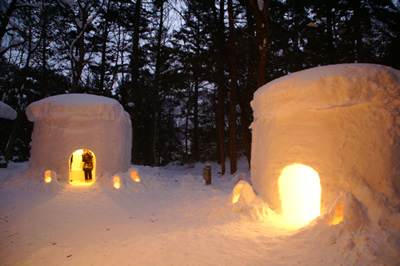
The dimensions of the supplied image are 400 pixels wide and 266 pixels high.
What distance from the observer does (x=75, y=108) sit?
946cm

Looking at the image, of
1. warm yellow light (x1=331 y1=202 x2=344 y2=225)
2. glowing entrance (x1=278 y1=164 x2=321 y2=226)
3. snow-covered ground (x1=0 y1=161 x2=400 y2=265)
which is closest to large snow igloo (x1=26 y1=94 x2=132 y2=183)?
snow-covered ground (x1=0 y1=161 x2=400 y2=265)

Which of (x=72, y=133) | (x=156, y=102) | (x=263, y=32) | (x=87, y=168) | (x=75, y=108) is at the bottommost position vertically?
(x=87, y=168)

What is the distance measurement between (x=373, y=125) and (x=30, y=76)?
19.2 m

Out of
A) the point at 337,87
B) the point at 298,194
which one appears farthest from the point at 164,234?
the point at 337,87

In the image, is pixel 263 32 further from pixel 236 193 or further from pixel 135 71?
pixel 135 71

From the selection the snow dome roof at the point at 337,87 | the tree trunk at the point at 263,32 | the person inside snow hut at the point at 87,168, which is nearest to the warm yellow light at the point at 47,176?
the person inside snow hut at the point at 87,168

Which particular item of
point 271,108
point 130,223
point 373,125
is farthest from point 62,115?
point 373,125

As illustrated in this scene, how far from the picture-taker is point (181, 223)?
562 centimetres

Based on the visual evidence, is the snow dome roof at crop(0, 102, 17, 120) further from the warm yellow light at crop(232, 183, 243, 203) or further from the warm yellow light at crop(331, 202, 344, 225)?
the warm yellow light at crop(331, 202, 344, 225)

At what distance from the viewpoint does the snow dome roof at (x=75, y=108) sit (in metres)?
9.45

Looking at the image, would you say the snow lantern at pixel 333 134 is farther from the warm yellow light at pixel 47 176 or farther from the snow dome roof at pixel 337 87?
the warm yellow light at pixel 47 176

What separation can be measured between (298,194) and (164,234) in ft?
11.8

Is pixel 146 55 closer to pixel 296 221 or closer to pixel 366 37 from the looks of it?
pixel 366 37

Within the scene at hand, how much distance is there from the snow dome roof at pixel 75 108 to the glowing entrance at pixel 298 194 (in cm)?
762
